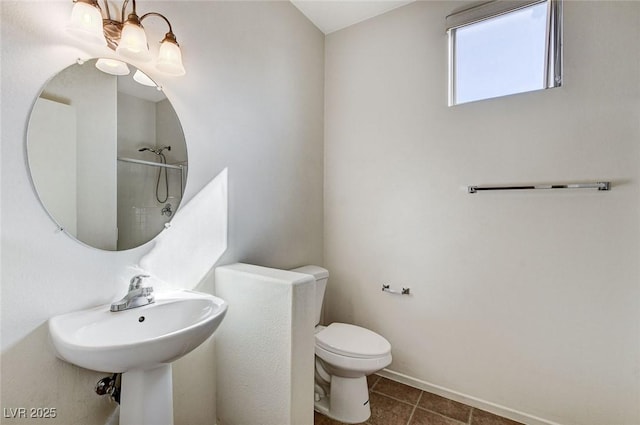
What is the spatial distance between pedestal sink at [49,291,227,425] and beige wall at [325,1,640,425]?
4.54 ft

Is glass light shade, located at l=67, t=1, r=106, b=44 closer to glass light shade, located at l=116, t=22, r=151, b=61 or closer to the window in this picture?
glass light shade, located at l=116, t=22, r=151, b=61

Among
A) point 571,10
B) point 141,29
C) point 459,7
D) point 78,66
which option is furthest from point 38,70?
point 571,10

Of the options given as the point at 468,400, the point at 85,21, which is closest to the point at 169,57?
the point at 85,21

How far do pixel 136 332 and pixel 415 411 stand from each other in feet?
5.40

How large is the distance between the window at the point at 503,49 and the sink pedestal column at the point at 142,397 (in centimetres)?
217

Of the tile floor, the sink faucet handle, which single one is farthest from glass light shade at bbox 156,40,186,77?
the tile floor

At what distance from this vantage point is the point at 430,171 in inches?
76.0

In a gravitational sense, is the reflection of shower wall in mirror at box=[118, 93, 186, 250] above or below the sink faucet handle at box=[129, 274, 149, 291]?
above

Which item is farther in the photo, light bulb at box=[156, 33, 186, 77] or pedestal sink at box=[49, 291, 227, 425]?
light bulb at box=[156, 33, 186, 77]

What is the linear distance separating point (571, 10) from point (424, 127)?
0.92 metres

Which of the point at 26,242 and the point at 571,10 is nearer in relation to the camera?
the point at 26,242

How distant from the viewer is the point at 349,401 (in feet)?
5.41

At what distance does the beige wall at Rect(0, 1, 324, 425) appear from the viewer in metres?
0.90

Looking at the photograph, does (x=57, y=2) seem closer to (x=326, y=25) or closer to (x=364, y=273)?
(x=326, y=25)
